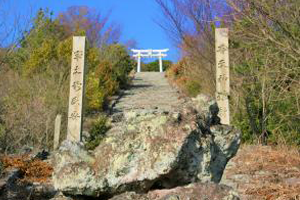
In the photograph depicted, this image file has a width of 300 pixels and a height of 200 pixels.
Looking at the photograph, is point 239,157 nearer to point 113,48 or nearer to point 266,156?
point 266,156

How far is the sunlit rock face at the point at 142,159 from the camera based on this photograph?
8.49 ft

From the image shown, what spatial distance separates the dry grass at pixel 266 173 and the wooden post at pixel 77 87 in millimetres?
2855

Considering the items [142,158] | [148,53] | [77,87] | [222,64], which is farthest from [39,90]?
[148,53]

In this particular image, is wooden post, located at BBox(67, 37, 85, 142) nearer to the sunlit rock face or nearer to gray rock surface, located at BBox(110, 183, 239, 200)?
the sunlit rock face

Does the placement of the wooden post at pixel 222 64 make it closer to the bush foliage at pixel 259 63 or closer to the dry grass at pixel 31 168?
the bush foliage at pixel 259 63

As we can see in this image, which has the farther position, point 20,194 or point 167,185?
point 20,194

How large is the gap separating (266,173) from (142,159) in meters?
3.72

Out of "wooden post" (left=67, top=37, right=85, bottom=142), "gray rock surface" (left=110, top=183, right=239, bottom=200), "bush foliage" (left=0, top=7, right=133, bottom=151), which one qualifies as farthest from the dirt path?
"gray rock surface" (left=110, top=183, right=239, bottom=200)

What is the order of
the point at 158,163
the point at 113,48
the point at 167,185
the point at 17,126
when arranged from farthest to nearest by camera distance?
the point at 113,48 < the point at 17,126 < the point at 167,185 < the point at 158,163

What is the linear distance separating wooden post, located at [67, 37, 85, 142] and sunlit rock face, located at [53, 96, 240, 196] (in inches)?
222

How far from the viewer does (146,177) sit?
2594 millimetres

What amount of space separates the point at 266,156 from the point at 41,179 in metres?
3.13

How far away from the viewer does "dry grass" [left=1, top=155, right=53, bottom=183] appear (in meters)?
5.95

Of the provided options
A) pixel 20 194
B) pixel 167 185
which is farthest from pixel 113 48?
pixel 167 185
